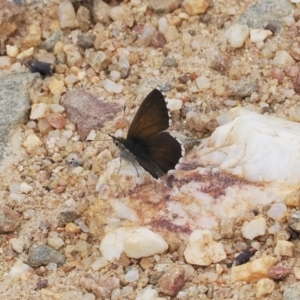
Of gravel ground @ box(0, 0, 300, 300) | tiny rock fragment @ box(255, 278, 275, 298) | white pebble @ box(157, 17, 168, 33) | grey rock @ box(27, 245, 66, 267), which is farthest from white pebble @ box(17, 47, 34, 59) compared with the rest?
tiny rock fragment @ box(255, 278, 275, 298)

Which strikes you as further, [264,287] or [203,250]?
[203,250]

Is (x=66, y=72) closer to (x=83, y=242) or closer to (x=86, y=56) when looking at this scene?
(x=86, y=56)

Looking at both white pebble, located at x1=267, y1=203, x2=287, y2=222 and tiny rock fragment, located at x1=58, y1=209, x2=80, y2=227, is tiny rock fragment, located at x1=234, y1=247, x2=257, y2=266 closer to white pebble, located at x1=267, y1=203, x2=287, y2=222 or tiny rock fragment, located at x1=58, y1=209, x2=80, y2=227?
white pebble, located at x1=267, y1=203, x2=287, y2=222

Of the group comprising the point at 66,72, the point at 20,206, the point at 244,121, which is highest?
the point at 244,121

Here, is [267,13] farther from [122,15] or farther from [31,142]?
[31,142]

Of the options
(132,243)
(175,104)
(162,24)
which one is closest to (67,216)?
(132,243)

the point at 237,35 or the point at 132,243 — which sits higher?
the point at 237,35

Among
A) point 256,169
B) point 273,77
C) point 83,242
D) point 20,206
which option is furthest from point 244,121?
point 20,206
